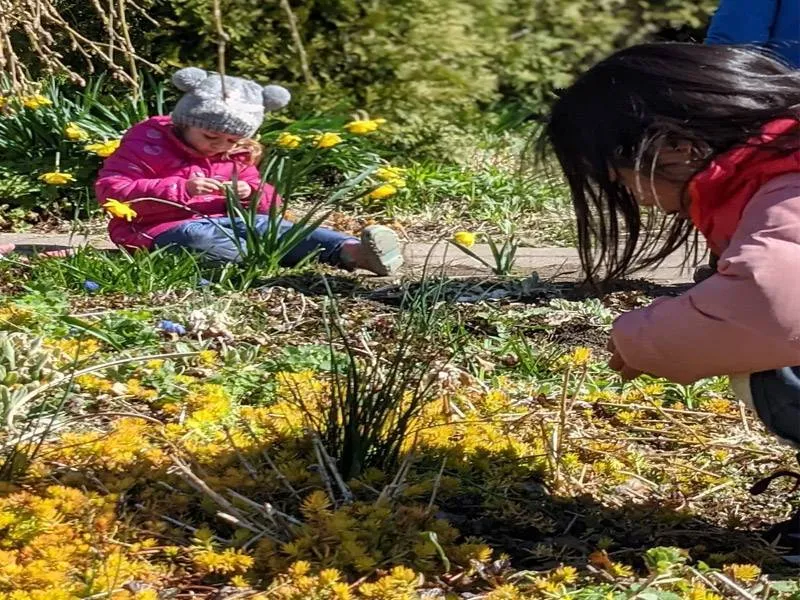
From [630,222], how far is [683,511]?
60 centimetres

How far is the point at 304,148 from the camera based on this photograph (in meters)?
5.83

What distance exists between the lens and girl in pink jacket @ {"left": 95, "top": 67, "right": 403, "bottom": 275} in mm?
4516

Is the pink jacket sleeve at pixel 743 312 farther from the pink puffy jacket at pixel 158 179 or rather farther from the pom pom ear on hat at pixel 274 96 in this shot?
the pom pom ear on hat at pixel 274 96

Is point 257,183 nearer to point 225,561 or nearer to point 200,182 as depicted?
point 200,182

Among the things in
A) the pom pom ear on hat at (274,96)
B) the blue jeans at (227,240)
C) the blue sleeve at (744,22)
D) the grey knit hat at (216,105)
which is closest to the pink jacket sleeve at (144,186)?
the blue jeans at (227,240)

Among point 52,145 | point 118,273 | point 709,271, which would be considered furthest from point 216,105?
point 709,271

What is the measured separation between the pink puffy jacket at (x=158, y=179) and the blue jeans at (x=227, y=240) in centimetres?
7

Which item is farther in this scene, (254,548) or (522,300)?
(522,300)

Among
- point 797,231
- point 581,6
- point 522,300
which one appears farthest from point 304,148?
point 581,6

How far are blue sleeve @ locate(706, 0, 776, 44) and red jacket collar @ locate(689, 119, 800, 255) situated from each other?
1213mm

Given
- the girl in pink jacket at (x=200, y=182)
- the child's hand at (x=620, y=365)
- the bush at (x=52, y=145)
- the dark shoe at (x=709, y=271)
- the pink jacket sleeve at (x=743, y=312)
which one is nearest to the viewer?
the pink jacket sleeve at (x=743, y=312)

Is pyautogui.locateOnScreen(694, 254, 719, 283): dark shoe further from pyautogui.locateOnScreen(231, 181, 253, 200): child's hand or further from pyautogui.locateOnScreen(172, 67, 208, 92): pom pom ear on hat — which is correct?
pyautogui.locateOnScreen(172, 67, 208, 92): pom pom ear on hat

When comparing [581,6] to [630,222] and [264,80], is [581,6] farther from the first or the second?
[264,80]

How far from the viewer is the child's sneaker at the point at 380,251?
4395mm
